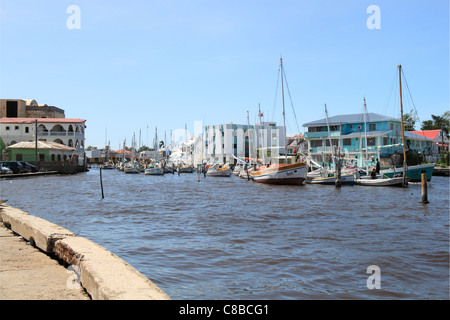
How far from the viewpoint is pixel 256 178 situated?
5219cm

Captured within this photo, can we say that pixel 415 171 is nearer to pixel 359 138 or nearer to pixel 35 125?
pixel 359 138

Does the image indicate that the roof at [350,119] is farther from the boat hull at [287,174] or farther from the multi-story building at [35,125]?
the multi-story building at [35,125]

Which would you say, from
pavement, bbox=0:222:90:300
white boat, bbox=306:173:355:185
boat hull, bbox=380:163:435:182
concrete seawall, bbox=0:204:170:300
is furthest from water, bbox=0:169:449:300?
boat hull, bbox=380:163:435:182

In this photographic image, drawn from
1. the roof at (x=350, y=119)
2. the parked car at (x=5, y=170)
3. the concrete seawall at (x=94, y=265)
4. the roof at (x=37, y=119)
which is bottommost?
the concrete seawall at (x=94, y=265)

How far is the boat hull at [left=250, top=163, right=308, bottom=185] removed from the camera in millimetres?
46125

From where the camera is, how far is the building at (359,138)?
66812 millimetres

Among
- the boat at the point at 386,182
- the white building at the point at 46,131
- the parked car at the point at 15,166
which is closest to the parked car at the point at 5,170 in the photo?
the parked car at the point at 15,166

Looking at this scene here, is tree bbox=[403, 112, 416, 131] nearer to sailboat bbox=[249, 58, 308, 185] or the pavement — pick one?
sailboat bbox=[249, 58, 308, 185]

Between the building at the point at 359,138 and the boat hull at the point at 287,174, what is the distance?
63.4 ft

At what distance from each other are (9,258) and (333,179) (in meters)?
40.7
